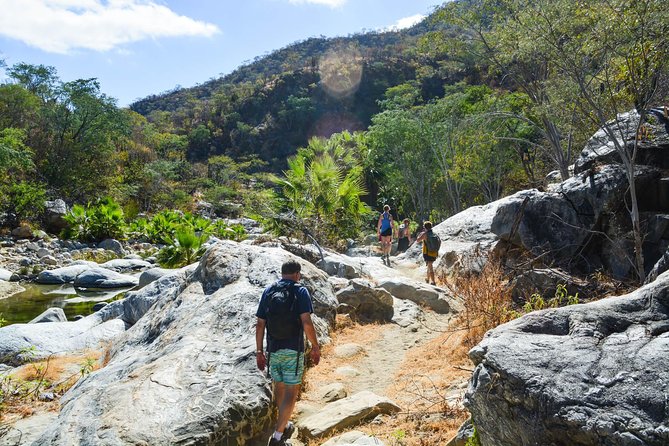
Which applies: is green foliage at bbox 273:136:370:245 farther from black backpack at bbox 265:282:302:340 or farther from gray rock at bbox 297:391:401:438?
black backpack at bbox 265:282:302:340

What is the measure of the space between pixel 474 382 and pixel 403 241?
14.8 meters

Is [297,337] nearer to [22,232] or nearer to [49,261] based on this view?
[49,261]

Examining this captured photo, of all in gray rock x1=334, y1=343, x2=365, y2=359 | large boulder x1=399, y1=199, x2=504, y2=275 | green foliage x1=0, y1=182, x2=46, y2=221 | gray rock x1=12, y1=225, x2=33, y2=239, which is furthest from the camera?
green foliage x1=0, y1=182, x2=46, y2=221

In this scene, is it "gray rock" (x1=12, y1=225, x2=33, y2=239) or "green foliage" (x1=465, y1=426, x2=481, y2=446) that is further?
"gray rock" (x1=12, y1=225, x2=33, y2=239)

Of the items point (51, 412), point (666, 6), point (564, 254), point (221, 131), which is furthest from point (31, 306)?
point (221, 131)

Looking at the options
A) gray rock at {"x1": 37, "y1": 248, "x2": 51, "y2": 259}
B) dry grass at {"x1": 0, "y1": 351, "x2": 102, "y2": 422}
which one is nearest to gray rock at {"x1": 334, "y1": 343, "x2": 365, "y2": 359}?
dry grass at {"x1": 0, "y1": 351, "x2": 102, "y2": 422}

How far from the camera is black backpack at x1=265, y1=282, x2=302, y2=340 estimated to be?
13.9 ft

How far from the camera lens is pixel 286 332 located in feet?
13.9

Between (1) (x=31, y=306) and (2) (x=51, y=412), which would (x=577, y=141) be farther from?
(1) (x=31, y=306)

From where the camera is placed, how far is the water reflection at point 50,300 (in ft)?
44.8

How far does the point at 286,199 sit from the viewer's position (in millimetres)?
15641

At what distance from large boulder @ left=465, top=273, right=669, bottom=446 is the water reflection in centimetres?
1272

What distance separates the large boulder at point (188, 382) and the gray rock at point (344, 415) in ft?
1.36

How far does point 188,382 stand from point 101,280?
14.5 m
